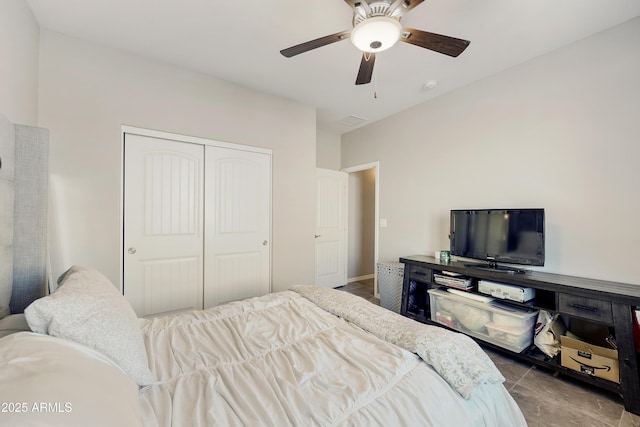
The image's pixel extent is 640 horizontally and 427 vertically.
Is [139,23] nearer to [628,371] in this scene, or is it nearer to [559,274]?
[559,274]

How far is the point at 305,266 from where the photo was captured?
3.40 meters

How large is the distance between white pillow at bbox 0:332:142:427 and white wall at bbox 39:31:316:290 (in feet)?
6.05

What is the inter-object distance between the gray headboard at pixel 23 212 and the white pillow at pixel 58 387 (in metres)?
0.84

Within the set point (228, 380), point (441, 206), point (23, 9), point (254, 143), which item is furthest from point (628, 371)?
point (23, 9)

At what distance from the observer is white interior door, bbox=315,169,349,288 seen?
410cm

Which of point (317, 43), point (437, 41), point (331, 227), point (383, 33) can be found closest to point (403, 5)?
point (383, 33)

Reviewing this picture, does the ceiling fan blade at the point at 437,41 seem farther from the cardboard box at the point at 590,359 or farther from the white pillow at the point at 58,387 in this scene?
the cardboard box at the point at 590,359

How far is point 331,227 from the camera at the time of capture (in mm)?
4234

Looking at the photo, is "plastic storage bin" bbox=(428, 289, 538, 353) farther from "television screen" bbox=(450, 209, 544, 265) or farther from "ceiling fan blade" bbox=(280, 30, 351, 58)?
"ceiling fan blade" bbox=(280, 30, 351, 58)

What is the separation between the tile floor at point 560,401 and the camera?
1.53 meters

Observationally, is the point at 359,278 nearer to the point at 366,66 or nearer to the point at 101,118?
the point at 366,66

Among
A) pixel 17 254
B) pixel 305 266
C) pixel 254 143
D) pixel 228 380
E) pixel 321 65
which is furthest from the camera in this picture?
pixel 305 266

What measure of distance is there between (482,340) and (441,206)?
1.46 metres

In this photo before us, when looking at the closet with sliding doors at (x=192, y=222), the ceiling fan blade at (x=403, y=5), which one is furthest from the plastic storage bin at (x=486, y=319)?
the ceiling fan blade at (x=403, y=5)
